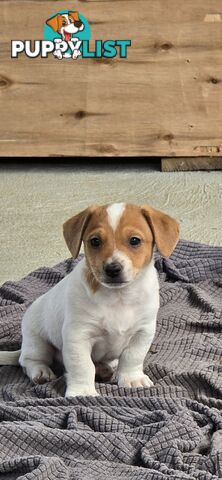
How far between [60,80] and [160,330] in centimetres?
286

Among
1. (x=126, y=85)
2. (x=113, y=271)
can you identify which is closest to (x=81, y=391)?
(x=113, y=271)

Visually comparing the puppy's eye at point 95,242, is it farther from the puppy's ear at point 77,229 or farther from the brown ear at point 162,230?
the brown ear at point 162,230

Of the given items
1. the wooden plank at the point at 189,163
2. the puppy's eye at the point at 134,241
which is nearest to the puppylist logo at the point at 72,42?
the wooden plank at the point at 189,163

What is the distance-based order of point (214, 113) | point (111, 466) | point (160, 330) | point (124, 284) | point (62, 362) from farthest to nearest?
point (214, 113), point (160, 330), point (62, 362), point (124, 284), point (111, 466)

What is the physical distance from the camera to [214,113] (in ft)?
19.5

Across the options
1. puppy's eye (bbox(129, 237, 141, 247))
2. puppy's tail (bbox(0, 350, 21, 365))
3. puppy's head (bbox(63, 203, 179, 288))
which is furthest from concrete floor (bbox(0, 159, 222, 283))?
puppy's eye (bbox(129, 237, 141, 247))

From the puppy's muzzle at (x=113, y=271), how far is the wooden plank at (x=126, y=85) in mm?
3338

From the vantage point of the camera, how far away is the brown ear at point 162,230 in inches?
114

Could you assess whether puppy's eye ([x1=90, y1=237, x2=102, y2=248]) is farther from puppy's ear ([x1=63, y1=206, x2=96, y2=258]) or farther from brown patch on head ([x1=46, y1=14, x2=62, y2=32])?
brown patch on head ([x1=46, y1=14, x2=62, y2=32])

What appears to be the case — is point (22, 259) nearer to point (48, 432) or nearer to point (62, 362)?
point (62, 362)

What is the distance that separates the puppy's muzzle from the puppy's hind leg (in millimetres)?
481

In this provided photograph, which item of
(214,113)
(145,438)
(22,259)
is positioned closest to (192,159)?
(214,113)

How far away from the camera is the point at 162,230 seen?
2.91 meters

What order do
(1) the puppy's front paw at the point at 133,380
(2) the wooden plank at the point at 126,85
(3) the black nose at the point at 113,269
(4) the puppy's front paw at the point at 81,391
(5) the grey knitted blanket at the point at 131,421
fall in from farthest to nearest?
(2) the wooden plank at the point at 126,85 → (1) the puppy's front paw at the point at 133,380 → (4) the puppy's front paw at the point at 81,391 → (3) the black nose at the point at 113,269 → (5) the grey knitted blanket at the point at 131,421
